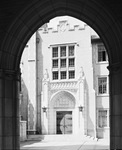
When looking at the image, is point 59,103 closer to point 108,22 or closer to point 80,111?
point 80,111

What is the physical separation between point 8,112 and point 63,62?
55.8ft

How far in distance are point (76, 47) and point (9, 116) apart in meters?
17.1

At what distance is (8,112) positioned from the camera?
7.51m

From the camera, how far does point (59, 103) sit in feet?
78.0

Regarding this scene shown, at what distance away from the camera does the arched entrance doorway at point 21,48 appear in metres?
7.13

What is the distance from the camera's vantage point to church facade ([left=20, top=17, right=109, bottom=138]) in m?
23.1

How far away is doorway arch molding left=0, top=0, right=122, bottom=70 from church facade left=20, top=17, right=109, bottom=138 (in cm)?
1518

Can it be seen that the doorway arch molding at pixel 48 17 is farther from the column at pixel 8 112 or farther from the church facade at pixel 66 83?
the church facade at pixel 66 83

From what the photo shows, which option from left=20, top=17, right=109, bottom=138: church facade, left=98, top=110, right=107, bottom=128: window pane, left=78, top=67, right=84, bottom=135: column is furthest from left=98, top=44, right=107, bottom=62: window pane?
left=98, top=110, right=107, bottom=128: window pane

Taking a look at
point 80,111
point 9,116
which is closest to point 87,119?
point 80,111

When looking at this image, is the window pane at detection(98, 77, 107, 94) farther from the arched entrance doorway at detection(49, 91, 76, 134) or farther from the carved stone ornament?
the carved stone ornament

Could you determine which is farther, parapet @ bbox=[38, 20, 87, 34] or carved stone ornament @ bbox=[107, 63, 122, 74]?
parapet @ bbox=[38, 20, 87, 34]

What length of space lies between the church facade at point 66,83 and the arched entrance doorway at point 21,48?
1535 centimetres

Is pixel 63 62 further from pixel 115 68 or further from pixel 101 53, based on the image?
pixel 115 68
